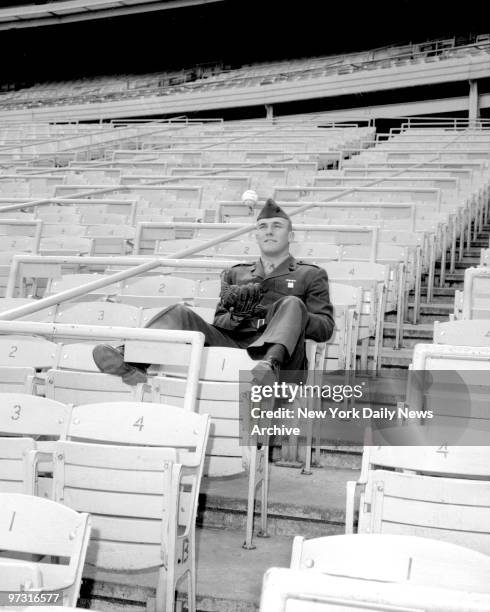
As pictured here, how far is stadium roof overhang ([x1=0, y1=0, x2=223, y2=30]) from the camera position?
91.9 feet

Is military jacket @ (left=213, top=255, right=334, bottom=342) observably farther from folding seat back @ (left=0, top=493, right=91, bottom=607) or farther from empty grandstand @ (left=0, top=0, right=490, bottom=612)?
folding seat back @ (left=0, top=493, right=91, bottom=607)

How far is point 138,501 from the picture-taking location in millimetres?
2680

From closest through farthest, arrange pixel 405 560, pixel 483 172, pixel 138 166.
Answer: pixel 405 560
pixel 483 172
pixel 138 166

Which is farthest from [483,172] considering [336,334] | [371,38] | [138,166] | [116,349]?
[371,38]

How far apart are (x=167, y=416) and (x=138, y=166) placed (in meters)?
10.1

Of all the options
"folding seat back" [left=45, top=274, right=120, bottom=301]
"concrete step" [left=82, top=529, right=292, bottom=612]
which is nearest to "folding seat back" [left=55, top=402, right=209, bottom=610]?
"concrete step" [left=82, top=529, right=292, bottom=612]

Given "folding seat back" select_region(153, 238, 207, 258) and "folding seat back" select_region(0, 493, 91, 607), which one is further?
"folding seat back" select_region(153, 238, 207, 258)

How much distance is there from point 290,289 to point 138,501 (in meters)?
1.85

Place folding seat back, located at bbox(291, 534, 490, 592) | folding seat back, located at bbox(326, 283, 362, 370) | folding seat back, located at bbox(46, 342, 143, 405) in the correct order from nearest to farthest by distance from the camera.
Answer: folding seat back, located at bbox(291, 534, 490, 592) < folding seat back, located at bbox(46, 342, 143, 405) < folding seat back, located at bbox(326, 283, 362, 370)

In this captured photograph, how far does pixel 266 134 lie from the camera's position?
16969 millimetres

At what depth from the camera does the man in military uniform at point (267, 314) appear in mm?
3576

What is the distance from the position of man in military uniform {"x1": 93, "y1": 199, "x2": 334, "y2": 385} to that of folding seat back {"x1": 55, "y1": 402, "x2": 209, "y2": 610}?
2.69 ft

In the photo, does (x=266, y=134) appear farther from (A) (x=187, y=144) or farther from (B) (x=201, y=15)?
(B) (x=201, y=15)

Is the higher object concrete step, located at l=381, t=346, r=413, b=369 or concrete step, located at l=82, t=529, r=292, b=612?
concrete step, located at l=381, t=346, r=413, b=369
